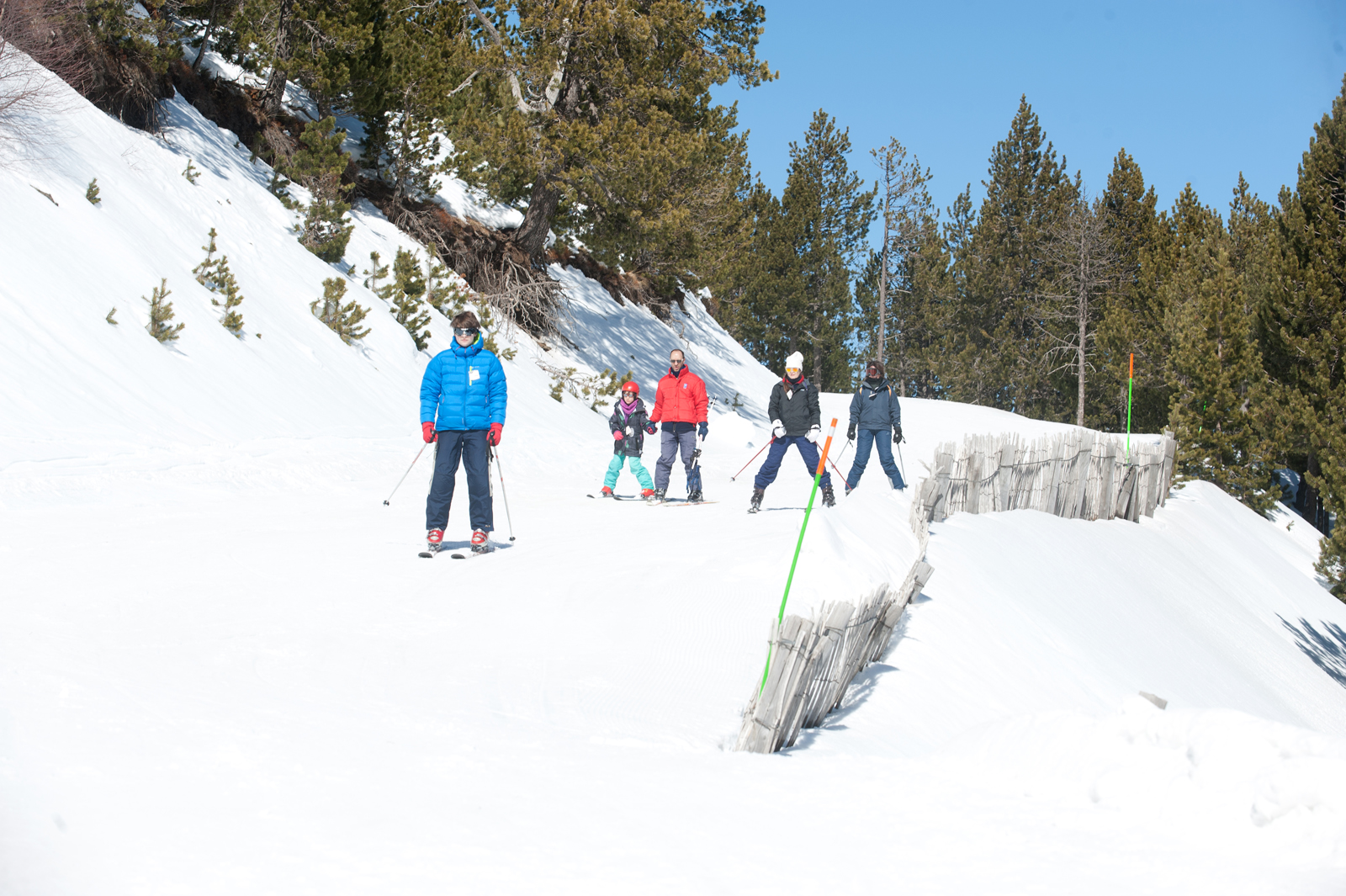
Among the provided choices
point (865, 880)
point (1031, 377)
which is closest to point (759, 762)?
point (865, 880)

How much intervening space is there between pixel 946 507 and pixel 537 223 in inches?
547

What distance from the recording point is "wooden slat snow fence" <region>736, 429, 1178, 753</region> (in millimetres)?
3758

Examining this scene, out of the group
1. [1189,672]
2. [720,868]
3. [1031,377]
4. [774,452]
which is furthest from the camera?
[1031,377]

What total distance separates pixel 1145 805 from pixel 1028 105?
154ft

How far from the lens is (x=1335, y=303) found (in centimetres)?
2070

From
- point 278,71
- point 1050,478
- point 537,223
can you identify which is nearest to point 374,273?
point 278,71

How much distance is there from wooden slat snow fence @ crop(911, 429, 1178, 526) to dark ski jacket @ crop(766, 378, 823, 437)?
4.35 ft

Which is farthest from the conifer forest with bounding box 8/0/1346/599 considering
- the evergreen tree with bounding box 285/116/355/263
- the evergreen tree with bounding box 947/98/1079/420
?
the evergreen tree with bounding box 947/98/1079/420

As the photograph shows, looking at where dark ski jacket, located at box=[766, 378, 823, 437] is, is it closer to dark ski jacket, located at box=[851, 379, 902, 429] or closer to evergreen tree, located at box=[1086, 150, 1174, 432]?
dark ski jacket, located at box=[851, 379, 902, 429]

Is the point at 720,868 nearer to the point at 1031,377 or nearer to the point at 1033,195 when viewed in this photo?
the point at 1031,377

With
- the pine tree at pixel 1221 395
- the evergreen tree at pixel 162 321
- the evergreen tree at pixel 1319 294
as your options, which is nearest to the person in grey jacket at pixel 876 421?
the evergreen tree at pixel 162 321

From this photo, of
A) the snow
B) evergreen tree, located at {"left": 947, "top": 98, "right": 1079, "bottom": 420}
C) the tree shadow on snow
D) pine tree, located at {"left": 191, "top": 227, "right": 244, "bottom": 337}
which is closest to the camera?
the snow

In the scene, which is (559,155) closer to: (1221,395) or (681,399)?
(681,399)

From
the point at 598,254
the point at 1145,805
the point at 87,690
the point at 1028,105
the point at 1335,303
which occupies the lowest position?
the point at 87,690
